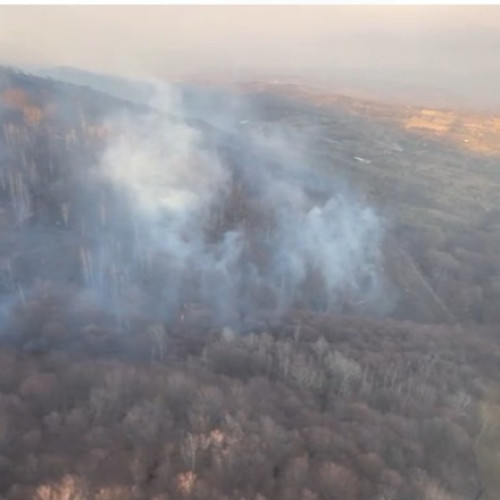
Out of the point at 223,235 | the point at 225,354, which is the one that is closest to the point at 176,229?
the point at 223,235

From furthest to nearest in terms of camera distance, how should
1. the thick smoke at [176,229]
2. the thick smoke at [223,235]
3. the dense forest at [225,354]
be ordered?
the thick smoke at [223,235] < the thick smoke at [176,229] < the dense forest at [225,354]

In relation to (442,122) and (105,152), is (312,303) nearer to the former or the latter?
(105,152)

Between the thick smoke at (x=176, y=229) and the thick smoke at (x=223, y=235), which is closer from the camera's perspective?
the thick smoke at (x=176, y=229)

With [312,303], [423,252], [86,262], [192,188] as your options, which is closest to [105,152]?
[192,188]

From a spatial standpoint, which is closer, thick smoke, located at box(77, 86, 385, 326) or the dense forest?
the dense forest

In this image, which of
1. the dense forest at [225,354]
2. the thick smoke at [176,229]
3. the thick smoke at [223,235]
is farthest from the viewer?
the thick smoke at [223,235]

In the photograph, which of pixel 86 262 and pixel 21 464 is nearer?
pixel 21 464

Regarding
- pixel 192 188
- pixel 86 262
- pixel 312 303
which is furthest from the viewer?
pixel 192 188
